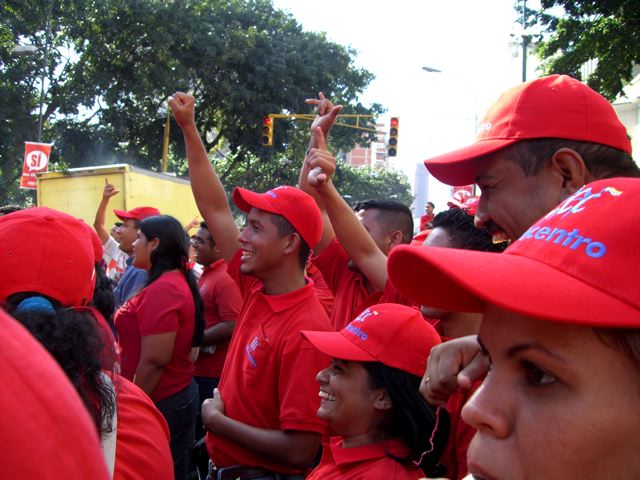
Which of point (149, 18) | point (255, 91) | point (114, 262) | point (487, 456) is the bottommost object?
point (114, 262)

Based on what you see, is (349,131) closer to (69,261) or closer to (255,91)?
(255,91)

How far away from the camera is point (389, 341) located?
8.89ft

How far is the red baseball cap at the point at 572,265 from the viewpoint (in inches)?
39.0

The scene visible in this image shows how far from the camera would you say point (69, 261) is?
220 centimetres

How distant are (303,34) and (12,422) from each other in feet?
102

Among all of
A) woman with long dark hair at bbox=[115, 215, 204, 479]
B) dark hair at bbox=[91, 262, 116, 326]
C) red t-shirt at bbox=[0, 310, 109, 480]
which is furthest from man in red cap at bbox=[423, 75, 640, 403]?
woman with long dark hair at bbox=[115, 215, 204, 479]

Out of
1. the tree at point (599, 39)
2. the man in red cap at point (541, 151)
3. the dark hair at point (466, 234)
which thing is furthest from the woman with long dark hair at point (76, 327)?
the tree at point (599, 39)

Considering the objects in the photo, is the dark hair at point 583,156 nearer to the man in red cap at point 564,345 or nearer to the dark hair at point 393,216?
the man in red cap at point 564,345

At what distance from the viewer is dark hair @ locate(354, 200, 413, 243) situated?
4625mm

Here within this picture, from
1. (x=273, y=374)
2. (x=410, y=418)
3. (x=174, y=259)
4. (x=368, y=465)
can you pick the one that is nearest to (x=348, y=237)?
(x=273, y=374)

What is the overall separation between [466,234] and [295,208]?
110 cm

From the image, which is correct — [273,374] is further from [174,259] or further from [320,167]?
[174,259]

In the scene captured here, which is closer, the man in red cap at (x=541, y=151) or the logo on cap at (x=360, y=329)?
the man in red cap at (x=541, y=151)

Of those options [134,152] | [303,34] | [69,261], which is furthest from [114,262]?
[303,34]
